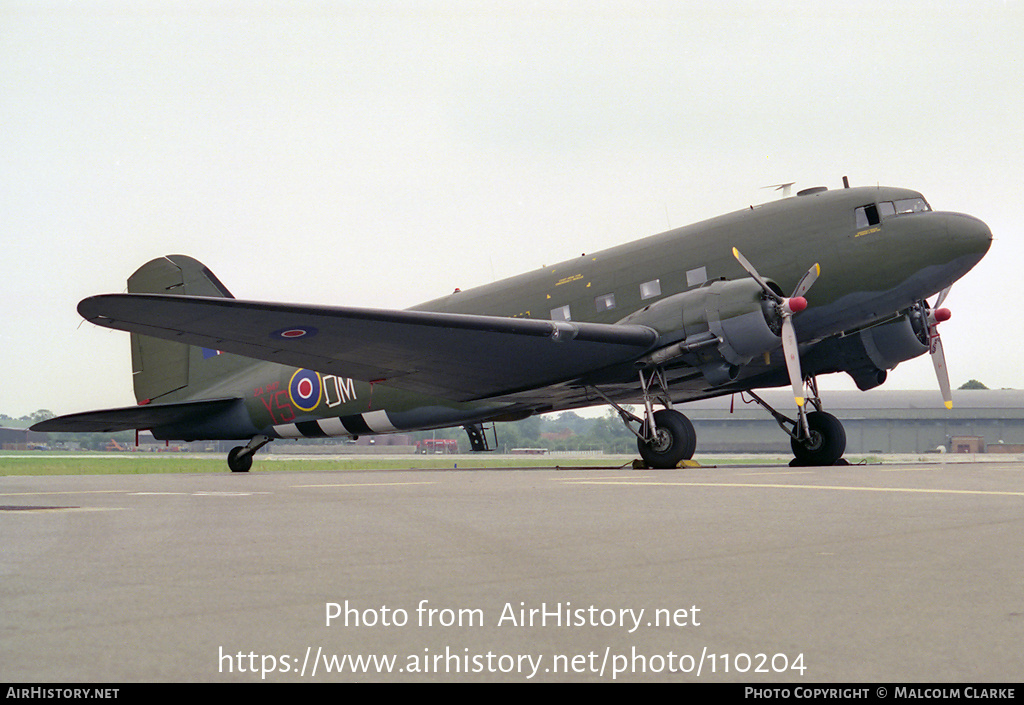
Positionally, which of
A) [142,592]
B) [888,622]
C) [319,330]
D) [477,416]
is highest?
[319,330]

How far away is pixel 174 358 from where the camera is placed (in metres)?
25.1

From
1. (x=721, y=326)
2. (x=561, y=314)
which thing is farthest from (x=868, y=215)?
(x=561, y=314)

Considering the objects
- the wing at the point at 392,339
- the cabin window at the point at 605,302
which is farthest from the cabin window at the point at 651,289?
the wing at the point at 392,339

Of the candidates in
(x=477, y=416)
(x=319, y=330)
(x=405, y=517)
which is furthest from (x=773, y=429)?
(x=405, y=517)

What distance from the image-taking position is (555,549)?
5.49 m

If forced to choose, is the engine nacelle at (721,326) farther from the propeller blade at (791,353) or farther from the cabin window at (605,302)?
the cabin window at (605,302)

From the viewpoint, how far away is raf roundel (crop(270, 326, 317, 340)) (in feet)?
51.7

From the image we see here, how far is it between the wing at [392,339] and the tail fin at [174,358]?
7929mm

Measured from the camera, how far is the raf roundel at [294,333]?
51.7ft

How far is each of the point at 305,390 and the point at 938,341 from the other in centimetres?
1594

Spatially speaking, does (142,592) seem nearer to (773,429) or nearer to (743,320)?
(743,320)

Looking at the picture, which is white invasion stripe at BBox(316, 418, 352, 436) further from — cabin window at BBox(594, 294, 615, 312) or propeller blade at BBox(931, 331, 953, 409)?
propeller blade at BBox(931, 331, 953, 409)

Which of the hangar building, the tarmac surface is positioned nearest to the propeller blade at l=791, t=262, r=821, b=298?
the tarmac surface

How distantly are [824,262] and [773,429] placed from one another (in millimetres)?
87206
